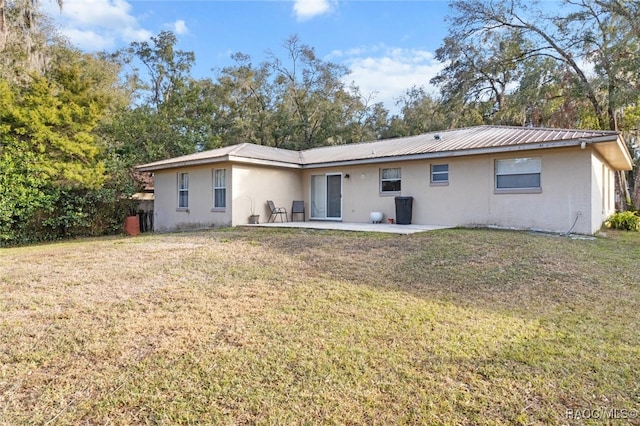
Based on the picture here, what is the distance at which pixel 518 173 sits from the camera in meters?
9.95

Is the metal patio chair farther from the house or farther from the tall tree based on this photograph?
the tall tree

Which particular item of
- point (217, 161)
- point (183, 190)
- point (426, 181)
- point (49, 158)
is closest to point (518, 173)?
point (426, 181)

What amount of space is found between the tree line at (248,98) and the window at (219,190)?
380 centimetres

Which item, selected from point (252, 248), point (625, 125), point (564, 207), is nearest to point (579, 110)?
point (625, 125)

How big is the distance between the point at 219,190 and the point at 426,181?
6.69 meters

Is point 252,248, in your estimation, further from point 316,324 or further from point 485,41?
point 485,41

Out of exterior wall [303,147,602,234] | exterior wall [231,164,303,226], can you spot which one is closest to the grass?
exterior wall [303,147,602,234]

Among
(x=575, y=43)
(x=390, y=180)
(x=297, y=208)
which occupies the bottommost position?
(x=297, y=208)

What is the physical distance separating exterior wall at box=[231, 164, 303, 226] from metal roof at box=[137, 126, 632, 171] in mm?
477

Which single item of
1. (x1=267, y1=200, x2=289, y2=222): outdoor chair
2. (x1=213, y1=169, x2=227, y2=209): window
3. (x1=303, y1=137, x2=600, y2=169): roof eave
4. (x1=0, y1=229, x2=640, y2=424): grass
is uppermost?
(x1=303, y1=137, x2=600, y2=169): roof eave

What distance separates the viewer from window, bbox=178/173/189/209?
1391cm

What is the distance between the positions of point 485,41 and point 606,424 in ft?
69.3

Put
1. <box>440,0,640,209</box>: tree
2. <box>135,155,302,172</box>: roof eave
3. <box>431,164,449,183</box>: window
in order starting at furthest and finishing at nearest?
<box>440,0,640,209</box>: tree < <box>135,155,302,172</box>: roof eave < <box>431,164,449,183</box>: window

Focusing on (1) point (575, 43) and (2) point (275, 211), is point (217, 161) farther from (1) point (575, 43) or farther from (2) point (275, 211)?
(1) point (575, 43)
